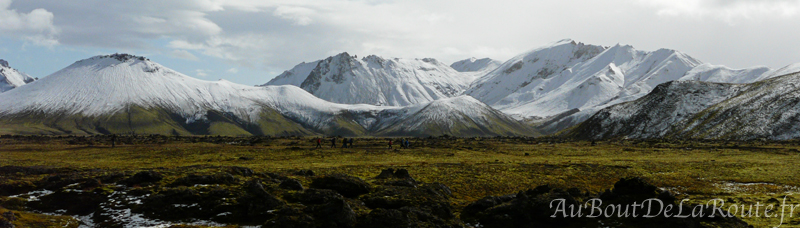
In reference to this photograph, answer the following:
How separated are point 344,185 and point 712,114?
172m

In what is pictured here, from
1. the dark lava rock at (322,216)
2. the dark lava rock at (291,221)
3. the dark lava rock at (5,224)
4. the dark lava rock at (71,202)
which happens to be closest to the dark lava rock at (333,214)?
the dark lava rock at (322,216)

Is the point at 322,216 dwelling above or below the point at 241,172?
below

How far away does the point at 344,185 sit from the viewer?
2883 cm

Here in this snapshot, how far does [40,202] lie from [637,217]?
29278 mm

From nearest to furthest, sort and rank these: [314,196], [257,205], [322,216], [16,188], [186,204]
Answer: [322,216], [257,205], [186,204], [314,196], [16,188]

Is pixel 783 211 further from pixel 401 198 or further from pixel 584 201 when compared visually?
pixel 401 198

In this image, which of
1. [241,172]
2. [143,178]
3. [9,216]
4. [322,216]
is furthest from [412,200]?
[9,216]

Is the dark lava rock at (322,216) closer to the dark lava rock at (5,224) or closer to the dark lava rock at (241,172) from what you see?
the dark lava rock at (5,224)

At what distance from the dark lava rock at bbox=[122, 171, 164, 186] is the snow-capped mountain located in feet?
497

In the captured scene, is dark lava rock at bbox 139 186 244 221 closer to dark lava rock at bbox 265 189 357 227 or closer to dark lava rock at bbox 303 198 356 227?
dark lava rock at bbox 265 189 357 227

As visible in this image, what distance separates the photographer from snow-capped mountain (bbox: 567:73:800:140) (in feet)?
462

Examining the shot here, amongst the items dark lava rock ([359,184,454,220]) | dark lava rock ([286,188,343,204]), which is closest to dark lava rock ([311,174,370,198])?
dark lava rock ([359,184,454,220])

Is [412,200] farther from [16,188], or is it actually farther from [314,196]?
[16,188]

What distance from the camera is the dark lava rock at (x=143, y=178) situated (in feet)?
94.0
